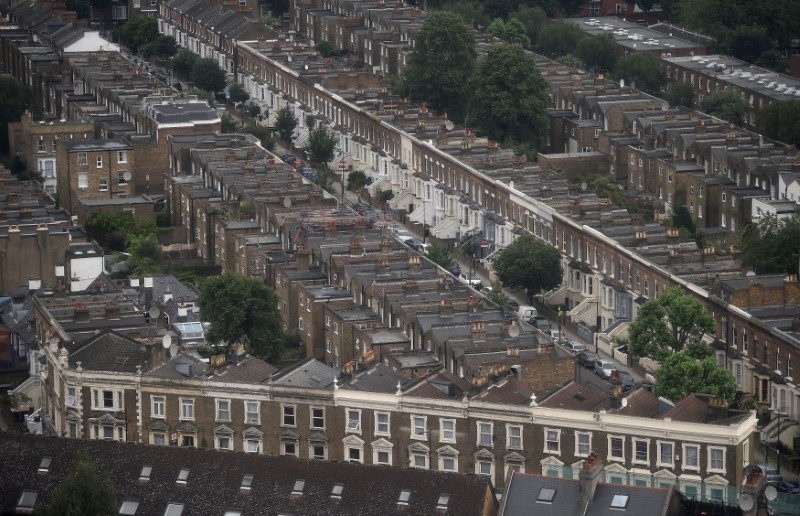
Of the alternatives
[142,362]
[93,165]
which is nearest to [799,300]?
[142,362]

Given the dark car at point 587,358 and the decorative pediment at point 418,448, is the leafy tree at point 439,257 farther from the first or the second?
the decorative pediment at point 418,448

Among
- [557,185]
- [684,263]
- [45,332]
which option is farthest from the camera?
[557,185]

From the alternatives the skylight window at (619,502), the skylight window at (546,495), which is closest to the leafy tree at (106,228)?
the skylight window at (546,495)

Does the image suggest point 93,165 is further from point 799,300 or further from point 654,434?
point 654,434

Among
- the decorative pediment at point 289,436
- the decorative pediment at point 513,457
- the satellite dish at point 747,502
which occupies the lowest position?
the decorative pediment at point 289,436

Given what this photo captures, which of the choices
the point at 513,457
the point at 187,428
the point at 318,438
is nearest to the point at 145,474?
the point at 318,438

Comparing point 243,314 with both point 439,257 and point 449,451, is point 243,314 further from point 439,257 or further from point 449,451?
point 449,451
